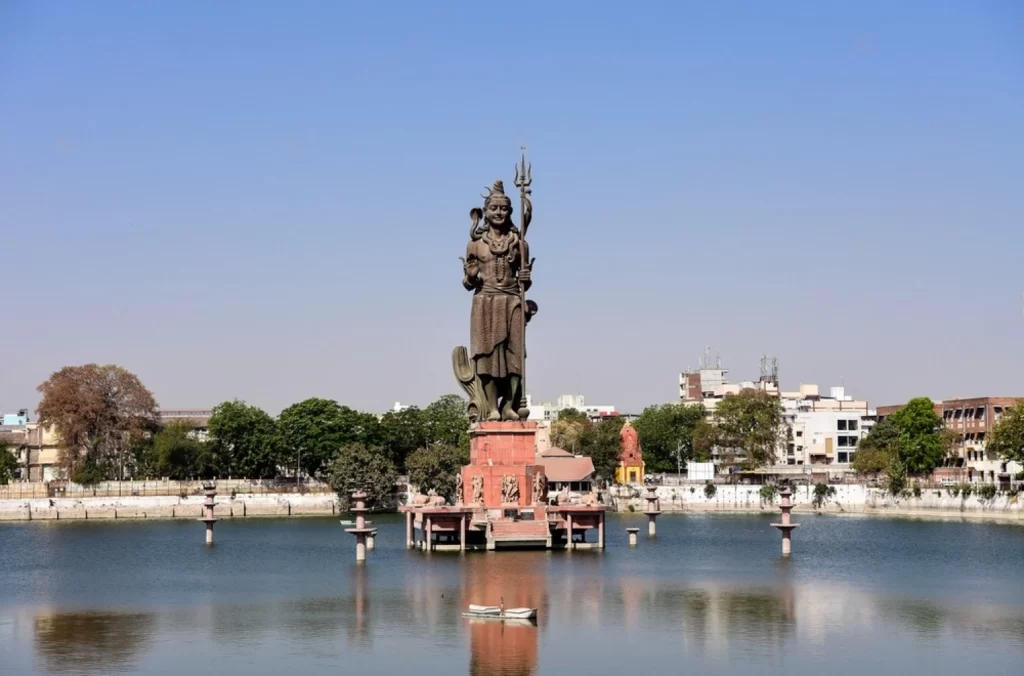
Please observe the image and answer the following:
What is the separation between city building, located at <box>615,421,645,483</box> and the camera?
130 metres

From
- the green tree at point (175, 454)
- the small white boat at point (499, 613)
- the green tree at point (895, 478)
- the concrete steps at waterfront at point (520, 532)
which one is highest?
the green tree at point (175, 454)

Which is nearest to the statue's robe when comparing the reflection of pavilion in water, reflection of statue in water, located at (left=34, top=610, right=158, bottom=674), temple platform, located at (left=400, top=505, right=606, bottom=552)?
temple platform, located at (left=400, top=505, right=606, bottom=552)

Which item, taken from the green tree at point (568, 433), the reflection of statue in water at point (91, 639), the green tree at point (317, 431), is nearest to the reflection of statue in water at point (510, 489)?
the reflection of statue in water at point (91, 639)

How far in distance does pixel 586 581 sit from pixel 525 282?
54.7 feet

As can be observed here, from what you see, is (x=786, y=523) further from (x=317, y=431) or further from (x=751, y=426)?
(x=751, y=426)

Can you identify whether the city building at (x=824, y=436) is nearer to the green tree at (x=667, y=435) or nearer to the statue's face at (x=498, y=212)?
the green tree at (x=667, y=435)

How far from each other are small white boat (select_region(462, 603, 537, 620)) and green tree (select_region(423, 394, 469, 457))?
84.5 metres

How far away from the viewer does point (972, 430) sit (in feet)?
425

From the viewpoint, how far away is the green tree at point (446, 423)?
130250 mm

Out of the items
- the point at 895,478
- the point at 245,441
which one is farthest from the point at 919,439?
the point at 245,441

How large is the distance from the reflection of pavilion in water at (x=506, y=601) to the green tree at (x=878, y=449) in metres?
65.4

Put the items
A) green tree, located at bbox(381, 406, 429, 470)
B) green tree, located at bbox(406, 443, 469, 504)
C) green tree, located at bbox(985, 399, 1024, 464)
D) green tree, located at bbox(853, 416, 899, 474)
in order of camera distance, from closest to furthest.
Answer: green tree, located at bbox(985, 399, 1024, 464)
green tree, located at bbox(406, 443, 469, 504)
green tree, located at bbox(853, 416, 899, 474)
green tree, located at bbox(381, 406, 429, 470)

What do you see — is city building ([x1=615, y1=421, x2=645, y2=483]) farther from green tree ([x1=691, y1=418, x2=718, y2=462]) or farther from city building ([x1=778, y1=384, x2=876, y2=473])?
city building ([x1=778, y1=384, x2=876, y2=473])

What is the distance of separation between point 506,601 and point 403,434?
8378cm
